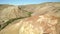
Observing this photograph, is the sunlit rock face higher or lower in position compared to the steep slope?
higher

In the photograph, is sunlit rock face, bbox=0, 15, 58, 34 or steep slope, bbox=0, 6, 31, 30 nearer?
sunlit rock face, bbox=0, 15, 58, 34

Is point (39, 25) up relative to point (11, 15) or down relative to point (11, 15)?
up

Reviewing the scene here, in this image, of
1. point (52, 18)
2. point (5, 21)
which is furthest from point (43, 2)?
point (52, 18)

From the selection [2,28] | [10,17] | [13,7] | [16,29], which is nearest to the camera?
[16,29]

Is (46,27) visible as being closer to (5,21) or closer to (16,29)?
(16,29)

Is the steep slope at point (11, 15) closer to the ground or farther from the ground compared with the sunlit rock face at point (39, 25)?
closer to the ground

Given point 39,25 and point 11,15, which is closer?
point 39,25

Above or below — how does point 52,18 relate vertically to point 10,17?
Result: above

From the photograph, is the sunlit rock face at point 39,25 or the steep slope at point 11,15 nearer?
the sunlit rock face at point 39,25

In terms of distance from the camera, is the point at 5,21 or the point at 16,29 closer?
the point at 16,29

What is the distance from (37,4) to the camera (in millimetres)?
3234

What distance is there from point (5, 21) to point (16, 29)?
463 millimetres

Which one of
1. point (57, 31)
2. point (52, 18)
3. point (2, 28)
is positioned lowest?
point (2, 28)

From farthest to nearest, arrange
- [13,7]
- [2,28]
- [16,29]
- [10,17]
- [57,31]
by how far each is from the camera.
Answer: [13,7] → [10,17] → [2,28] → [16,29] → [57,31]
